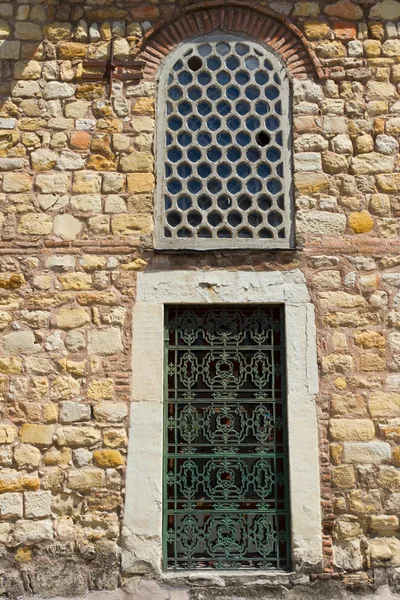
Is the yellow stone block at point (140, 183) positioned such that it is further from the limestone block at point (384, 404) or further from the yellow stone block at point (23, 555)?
the yellow stone block at point (23, 555)

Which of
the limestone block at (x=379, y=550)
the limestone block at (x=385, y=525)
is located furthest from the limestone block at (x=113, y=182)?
the limestone block at (x=379, y=550)

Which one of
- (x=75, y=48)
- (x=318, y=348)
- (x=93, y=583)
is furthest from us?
(x=75, y=48)

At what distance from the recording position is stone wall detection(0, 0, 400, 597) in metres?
5.14

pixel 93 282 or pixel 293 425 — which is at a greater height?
pixel 93 282

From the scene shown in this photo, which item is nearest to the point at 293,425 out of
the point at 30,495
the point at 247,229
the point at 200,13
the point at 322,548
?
the point at 322,548

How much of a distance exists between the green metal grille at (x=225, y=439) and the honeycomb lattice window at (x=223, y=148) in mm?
646

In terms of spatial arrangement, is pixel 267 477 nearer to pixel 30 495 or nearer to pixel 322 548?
pixel 322 548

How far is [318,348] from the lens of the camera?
541 centimetres

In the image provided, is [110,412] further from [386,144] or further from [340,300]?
[386,144]

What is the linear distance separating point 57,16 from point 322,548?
4.69m

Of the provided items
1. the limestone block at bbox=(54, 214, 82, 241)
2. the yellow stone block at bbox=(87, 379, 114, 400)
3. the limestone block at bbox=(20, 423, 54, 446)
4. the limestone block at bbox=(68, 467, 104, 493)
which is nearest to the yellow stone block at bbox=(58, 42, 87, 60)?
the limestone block at bbox=(54, 214, 82, 241)

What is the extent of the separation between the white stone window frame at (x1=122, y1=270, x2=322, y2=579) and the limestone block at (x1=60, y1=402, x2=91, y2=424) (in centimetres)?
34

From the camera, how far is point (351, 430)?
5.27m

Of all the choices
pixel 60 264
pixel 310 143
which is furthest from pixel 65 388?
pixel 310 143
